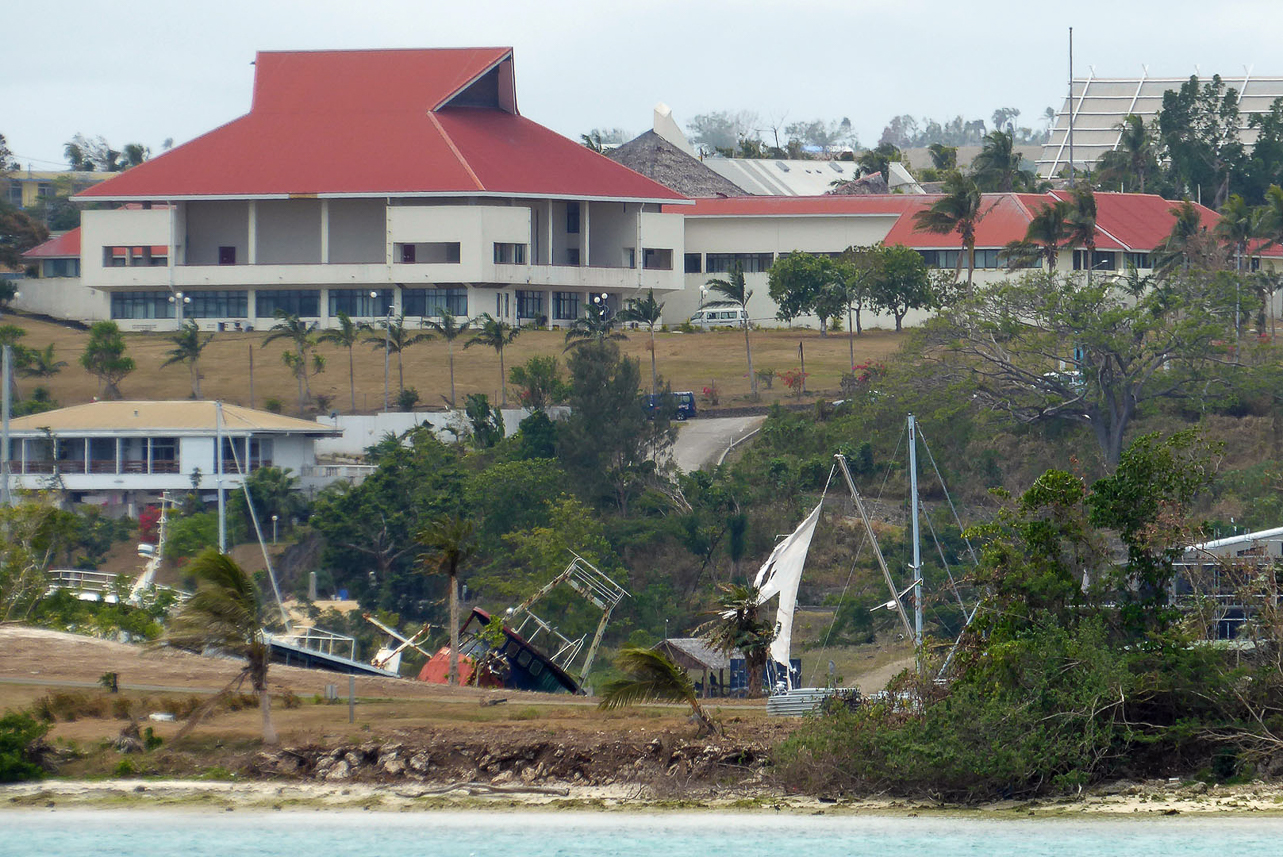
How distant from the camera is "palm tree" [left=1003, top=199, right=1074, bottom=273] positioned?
6738cm

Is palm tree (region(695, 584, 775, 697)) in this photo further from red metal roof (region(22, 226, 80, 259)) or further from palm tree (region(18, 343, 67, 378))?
red metal roof (region(22, 226, 80, 259))

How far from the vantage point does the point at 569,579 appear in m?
43.6

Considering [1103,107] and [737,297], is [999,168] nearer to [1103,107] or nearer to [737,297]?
[737,297]

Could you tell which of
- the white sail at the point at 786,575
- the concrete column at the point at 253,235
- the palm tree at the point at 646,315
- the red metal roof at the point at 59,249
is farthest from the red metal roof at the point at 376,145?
the white sail at the point at 786,575

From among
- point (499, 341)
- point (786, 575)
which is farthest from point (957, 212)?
point (786, 575)

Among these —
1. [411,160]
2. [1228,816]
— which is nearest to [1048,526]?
[1228,816]

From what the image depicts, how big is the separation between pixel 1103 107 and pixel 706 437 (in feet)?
249

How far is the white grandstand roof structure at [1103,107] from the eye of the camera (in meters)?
118

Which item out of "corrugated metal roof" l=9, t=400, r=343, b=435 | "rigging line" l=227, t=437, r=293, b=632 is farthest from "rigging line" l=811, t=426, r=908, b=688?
"corrugated metal roof" l=9, t=400, r=343, b=435

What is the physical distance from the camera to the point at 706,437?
189 ft

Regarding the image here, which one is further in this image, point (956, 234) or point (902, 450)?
point (956, 234)

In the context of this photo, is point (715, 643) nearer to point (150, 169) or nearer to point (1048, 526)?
point (1048, 526)

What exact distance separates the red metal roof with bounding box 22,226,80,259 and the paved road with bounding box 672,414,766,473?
40558 mm

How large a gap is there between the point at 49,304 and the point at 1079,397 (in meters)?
51.7
